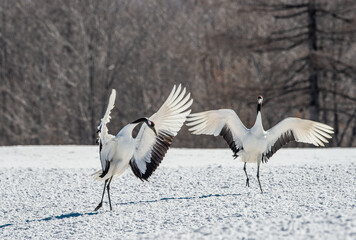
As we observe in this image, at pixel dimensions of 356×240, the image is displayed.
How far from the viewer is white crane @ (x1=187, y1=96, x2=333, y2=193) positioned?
29.0 feet

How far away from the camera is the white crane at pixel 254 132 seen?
29.0ft

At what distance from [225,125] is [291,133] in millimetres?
1084

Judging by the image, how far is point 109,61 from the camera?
31594 millimetres

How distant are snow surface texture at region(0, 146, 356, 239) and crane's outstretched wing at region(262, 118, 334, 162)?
0.69 metres

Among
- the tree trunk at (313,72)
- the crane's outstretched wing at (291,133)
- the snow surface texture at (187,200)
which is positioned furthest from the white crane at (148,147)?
the tree trunk at (313,72)

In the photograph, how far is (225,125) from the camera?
9.12 metres

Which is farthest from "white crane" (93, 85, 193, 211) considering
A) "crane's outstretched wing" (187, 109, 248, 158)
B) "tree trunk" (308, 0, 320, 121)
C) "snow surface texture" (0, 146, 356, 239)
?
"tree trunk" (308, 0, 320, 121)

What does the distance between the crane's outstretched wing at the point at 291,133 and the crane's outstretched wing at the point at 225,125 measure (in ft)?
1.49

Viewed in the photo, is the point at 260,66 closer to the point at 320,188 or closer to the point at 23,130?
the point at 23,130

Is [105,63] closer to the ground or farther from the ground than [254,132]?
farther from the ground

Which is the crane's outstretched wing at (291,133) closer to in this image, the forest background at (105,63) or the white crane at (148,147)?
the white crane at (148,147)

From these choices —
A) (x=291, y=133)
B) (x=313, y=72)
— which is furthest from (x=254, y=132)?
(x=313, y=72)

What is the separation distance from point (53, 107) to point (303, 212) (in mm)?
28567

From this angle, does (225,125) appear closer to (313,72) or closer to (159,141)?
(159,141)
